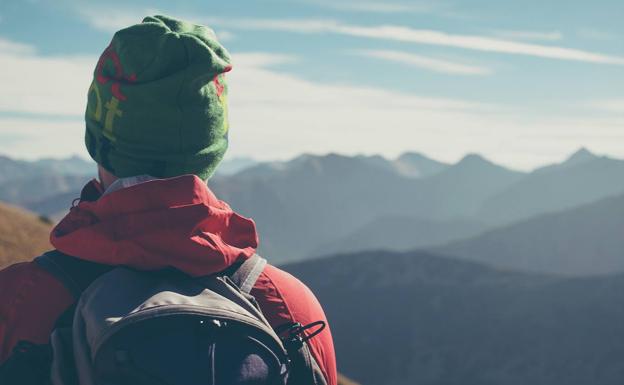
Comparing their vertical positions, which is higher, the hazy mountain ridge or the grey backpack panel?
the grey backpack panel

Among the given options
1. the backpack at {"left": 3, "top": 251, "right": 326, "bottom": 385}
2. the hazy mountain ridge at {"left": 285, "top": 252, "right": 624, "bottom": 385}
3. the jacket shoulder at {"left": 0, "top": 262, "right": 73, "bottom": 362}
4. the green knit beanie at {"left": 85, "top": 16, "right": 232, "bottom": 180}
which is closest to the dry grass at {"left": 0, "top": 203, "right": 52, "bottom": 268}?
the green knit beanie at {"left": 85, "top": 16, "right": 232, "bottom": 180}

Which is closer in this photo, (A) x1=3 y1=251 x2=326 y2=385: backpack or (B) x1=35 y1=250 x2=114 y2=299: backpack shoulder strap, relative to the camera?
(A) x1=3 y1=251 x2=326 y2=385: backpack

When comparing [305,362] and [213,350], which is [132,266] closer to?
[213,350]

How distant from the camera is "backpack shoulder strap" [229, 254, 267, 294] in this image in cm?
315

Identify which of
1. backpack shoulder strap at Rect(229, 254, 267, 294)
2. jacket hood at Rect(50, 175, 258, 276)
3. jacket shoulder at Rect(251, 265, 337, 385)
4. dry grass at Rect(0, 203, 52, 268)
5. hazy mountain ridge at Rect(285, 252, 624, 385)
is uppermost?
jacket hood at Rect(50, 175, 258, 276)

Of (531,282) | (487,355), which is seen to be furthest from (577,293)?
(487,355)

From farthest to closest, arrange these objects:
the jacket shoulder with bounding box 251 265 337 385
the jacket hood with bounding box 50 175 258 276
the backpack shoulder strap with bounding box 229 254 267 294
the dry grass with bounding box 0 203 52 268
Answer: the dry grass with bounding box 0 203 52 268 < the jacket shoulder with bounding box 251 265 337 385 < the backpack shoulder strap with bounding box 229 254 267 294 < the jacket hood with bounding box 50 175 258 276

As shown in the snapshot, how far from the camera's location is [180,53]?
3.21 m

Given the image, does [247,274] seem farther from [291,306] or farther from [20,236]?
[20,236]

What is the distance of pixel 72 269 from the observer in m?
2.91

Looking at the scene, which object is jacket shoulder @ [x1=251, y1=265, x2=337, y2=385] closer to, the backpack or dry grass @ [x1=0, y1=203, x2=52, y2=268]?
the backpack

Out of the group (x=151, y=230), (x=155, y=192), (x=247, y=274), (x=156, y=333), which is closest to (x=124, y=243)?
(x=151, y=230)

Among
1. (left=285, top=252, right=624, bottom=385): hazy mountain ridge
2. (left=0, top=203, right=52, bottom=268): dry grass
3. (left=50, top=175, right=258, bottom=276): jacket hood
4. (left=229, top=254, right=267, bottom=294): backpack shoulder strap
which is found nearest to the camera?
(left=50, top=175, right=258, bottom=276): jacket hood

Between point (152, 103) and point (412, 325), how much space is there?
147968mm
